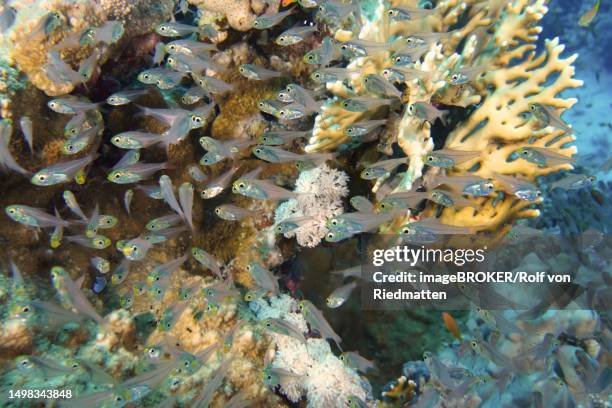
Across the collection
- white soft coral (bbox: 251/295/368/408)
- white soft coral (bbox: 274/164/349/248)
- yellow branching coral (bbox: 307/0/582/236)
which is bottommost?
white soft coral (bbox: 251/295/368/408)

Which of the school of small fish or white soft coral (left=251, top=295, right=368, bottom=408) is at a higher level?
the school of small fish

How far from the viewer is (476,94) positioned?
436cm

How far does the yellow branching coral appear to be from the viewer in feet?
13.2

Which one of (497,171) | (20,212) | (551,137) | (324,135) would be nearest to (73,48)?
(20,212)

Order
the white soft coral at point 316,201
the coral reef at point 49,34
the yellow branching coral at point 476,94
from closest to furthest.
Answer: the coral reef at point 49,34
the yellow branching coral at point 476,94
the white soft coral at point 316,201

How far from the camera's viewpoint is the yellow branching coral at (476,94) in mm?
4020

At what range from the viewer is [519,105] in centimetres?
405

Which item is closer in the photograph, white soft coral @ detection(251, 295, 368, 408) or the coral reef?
the coral reef

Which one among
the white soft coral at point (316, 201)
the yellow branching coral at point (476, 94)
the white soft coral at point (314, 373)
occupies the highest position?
the yellow branching coral at point (476, 94)

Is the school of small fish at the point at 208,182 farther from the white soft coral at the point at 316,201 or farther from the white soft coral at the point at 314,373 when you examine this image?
the white soft coral at the point at 316,201

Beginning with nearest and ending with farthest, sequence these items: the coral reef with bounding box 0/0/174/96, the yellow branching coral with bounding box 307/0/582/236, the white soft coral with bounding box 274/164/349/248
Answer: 1. the coral reef with bounding box 0/0/174/96
2. the yellow branching coral with bounding box 307/0/582/236
3. the white soft coral with bounding box 274/164/349/248

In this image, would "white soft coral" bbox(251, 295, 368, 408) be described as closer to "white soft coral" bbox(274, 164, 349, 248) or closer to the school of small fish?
the school of small fish

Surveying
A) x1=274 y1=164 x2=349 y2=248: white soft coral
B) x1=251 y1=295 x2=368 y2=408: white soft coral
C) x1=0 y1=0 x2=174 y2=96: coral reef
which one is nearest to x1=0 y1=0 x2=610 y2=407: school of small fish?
x1=0 y1=0 x2=174 y2=96: coral reef

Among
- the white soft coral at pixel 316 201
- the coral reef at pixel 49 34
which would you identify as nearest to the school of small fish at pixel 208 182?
the coral reef at pixel 49 34
